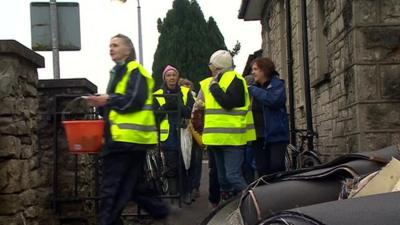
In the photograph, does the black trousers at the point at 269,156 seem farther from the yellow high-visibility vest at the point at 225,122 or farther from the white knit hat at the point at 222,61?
the white knit hat at the point at 222,61

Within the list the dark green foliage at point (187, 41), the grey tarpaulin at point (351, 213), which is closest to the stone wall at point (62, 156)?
the grey tarpaulin at point (351, 213)

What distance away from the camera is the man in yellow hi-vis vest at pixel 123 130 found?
169 inches

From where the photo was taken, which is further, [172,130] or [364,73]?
[172,130]

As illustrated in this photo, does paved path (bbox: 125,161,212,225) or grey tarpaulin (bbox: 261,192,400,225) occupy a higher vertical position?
grey tarpaulin (bbox: 261,192,400,225)

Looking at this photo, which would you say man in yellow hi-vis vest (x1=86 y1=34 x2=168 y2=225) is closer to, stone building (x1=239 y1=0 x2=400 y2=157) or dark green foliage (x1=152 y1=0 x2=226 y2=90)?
stone building (x1=239 y1=0 x2=400 y2=157)

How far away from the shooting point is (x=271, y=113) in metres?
5.81

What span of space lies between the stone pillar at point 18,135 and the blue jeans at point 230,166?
68.6 inches

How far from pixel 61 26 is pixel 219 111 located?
2359 millimetres

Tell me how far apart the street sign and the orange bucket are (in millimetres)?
2812

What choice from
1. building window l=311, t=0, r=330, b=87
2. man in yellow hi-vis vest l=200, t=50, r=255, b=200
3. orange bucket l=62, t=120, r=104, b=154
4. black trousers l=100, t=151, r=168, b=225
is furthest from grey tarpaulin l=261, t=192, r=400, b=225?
building window l=311, t=0, r=330, b=87

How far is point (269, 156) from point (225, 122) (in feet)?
2.26

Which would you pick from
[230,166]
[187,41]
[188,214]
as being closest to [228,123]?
[230,166]

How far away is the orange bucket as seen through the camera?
4102mm

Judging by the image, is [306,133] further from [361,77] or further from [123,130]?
[123,130]
